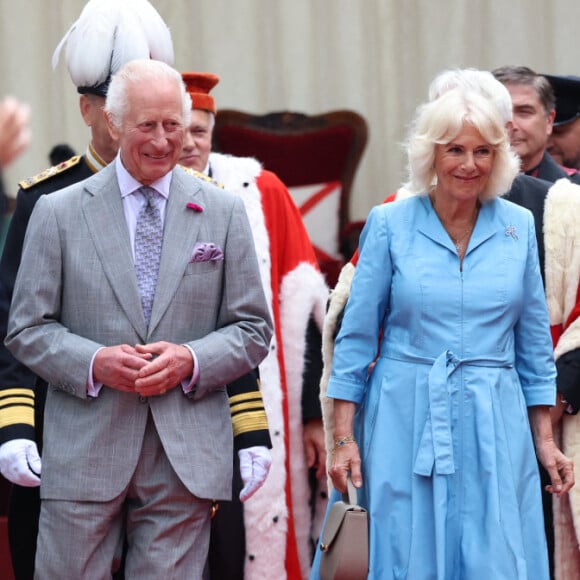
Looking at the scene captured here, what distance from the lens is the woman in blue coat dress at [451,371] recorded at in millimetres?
3021

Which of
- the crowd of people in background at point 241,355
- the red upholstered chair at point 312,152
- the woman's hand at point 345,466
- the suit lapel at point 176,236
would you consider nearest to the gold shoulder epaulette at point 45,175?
the crowd of people in background at point 241,355

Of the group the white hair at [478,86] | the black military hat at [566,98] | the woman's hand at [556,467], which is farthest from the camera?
the black military hat at [566,98]

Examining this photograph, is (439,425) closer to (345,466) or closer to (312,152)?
(345,466)

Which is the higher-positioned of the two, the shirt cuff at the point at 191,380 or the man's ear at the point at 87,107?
the man's ear at the point at 87,107

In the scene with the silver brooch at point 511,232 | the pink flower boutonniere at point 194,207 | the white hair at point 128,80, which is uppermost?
the white hair at point 128,80

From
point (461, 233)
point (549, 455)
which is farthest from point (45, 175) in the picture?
point (549, 455)

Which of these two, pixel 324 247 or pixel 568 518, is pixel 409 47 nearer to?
pixel 324 247

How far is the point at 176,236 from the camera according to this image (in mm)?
2771

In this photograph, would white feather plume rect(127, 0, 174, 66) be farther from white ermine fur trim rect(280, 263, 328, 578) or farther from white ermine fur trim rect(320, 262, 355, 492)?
white ermine fur trim rect(280, 263, 328, 578)

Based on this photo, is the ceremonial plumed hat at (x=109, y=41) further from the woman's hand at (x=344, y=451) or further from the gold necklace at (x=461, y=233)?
the woman's hand at (x=344, y=451)

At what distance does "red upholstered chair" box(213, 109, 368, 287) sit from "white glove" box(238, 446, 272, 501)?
9.48ft

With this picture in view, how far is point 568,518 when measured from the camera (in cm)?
356

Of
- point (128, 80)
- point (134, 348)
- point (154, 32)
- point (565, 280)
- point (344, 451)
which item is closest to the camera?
point (134, 348)

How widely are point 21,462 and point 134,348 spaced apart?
0.33 metres
